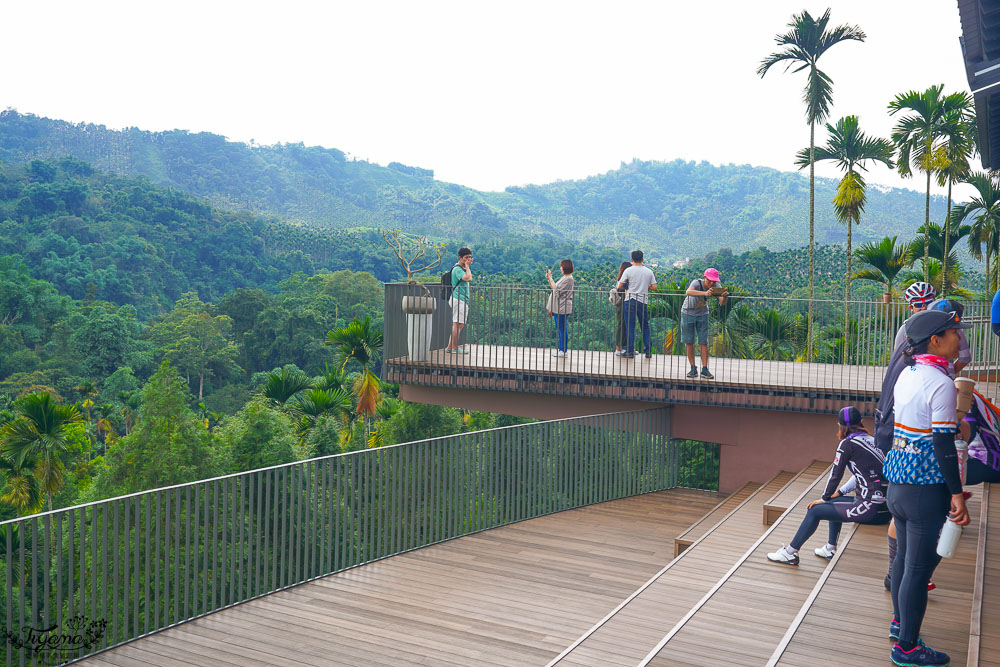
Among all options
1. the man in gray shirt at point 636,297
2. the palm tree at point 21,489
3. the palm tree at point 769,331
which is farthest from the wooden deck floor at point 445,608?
the palm tree at point 21,489

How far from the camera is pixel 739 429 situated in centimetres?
1236

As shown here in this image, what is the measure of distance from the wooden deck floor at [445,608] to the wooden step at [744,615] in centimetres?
141

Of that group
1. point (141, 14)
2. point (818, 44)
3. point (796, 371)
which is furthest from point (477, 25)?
point (796, 371)

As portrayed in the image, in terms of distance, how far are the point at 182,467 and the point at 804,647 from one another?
1766 cm

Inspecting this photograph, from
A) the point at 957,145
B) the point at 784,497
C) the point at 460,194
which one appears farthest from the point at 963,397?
the point at 460,194

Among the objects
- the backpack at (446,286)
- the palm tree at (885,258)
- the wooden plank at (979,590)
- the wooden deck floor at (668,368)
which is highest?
the palm tree at (885,258)

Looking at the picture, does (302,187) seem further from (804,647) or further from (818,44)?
(804,647)

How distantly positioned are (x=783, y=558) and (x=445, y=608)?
9.60 ft

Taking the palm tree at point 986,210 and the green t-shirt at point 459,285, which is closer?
the green t-shirt at point 459,285

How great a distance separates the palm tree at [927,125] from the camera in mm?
23062

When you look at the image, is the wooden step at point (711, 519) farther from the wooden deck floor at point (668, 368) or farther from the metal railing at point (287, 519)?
the wooden deck floor at point (668, 368)

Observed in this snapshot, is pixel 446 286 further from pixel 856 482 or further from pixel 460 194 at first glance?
pixel 460 194

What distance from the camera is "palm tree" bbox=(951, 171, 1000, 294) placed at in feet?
82.9

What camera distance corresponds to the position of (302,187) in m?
147
